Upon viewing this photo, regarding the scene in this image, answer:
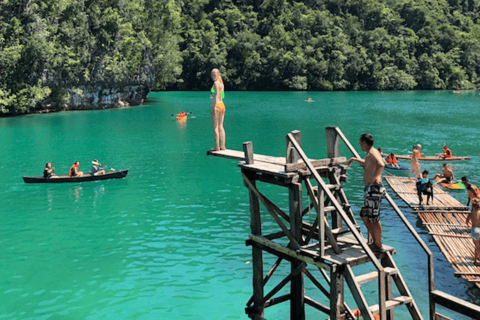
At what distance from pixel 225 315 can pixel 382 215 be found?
Answer: 13.8m

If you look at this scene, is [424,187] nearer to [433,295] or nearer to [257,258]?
[257,258]

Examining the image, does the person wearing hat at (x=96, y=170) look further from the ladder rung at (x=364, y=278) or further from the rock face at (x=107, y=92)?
the rock face at (x=107, y=92)

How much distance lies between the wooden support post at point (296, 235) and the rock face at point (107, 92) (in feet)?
253

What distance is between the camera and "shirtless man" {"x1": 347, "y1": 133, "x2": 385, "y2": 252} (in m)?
10.6

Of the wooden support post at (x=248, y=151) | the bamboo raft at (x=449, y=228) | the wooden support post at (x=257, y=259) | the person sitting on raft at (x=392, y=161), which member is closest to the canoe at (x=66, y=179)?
the bamboo raft at (x=449, y=228)

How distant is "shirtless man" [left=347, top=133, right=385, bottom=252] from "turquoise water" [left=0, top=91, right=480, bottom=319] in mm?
6011

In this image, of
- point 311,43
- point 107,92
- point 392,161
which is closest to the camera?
point 392,161

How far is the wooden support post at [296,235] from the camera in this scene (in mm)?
11969

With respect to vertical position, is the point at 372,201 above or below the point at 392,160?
above

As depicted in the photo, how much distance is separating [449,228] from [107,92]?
274 ft

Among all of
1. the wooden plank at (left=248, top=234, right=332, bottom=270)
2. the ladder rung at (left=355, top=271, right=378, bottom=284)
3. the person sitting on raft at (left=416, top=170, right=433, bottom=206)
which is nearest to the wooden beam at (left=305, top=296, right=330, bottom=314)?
the wooden plank at (left=248, top=234, right=332, bottom=270)

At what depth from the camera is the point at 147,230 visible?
24.7 meters

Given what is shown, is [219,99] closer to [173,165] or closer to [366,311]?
[366,311]

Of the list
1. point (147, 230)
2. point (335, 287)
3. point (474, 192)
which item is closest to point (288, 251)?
point (335, 287)
